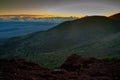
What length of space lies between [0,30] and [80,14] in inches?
230

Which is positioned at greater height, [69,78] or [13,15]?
[13,15]

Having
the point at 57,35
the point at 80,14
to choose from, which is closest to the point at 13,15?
the point at 80,14

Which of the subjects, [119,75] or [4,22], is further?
[4,22]

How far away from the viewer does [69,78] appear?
296 inches

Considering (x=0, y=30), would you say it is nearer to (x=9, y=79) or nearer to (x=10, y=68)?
(x=10, y=68)

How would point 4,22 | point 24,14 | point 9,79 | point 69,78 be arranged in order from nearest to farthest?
point 9,79 < point 69,78 < point 4,22 < point 24,14

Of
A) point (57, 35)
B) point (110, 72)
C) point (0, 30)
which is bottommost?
point (57, 35)

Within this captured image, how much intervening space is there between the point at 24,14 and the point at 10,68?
9.52 meters

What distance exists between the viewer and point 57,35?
80562 mm

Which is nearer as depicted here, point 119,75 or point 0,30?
point 119,75

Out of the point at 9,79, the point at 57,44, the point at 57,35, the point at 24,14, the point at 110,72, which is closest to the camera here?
the point at 9,79

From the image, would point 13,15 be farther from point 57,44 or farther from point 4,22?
point 57,44

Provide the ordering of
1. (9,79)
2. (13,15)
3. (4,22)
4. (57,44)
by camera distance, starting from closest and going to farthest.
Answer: (9,79) → (4,22) → (13,15) → (57,44)

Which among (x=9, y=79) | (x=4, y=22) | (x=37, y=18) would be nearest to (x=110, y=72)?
(x=9, y=79)
